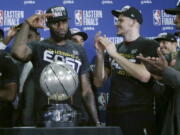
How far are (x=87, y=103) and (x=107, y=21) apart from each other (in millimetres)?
1210

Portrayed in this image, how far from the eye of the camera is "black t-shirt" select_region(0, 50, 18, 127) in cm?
272

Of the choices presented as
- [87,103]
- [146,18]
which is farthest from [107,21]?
[87,103]

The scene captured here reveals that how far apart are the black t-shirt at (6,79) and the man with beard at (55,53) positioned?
15cm

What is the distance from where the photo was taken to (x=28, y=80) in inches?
121

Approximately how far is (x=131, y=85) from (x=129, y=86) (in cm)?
1

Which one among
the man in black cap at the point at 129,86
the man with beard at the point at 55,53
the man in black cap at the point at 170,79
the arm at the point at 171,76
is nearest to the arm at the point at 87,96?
the man with beard at the point at 55,53

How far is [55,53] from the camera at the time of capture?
273 cm

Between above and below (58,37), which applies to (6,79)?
below

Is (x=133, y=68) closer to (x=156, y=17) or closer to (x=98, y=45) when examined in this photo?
(x=98, y=45)

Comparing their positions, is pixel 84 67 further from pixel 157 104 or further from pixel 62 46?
pixel 157 104

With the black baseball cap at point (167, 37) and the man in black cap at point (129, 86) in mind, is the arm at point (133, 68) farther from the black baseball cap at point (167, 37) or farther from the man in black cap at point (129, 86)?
the black baseball cap at point (167, 37)

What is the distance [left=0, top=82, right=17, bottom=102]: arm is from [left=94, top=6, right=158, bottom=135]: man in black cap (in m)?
0.57

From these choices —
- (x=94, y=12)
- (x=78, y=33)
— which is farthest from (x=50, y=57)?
(x=94, y=12)

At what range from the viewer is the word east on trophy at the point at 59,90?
6.00 feet
